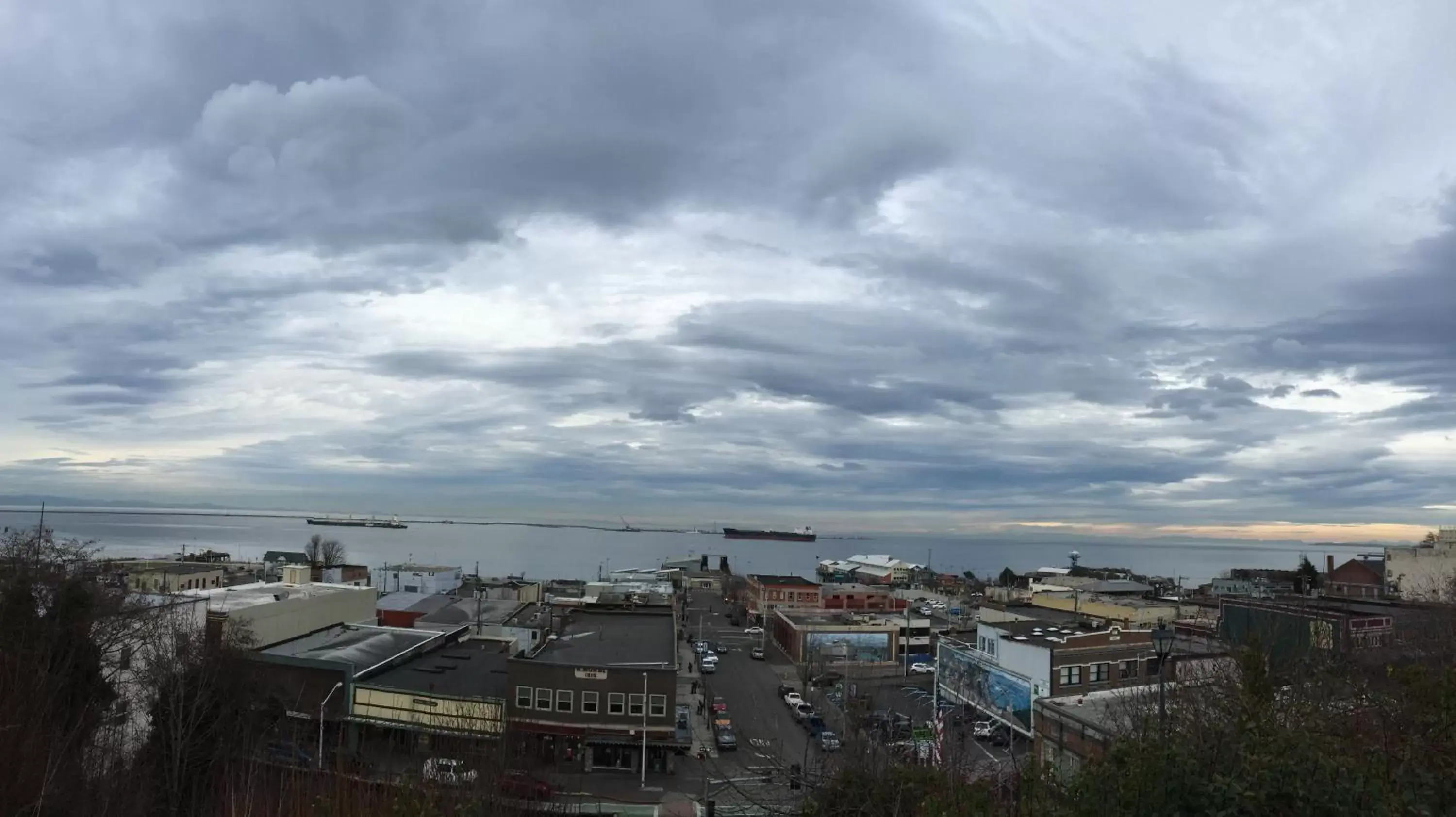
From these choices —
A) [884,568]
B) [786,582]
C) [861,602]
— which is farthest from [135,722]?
[884,568]

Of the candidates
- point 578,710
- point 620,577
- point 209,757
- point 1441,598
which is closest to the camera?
point 209,757

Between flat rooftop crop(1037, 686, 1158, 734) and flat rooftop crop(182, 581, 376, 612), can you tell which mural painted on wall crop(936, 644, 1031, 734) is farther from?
flat rooftop crop(182, 581, 376, 612)

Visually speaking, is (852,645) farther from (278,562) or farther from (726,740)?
(278,562)

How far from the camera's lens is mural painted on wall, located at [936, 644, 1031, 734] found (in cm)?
3291

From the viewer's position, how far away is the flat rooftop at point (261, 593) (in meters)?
35.0

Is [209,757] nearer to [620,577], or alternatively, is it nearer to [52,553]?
[52,553]

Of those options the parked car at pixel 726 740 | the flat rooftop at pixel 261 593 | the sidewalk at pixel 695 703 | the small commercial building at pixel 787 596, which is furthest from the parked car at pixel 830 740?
the small commercial building at pixel 787 596

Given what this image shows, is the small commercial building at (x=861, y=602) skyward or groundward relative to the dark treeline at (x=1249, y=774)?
groundward

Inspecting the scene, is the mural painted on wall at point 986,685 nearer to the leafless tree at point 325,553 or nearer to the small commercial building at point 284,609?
the small commercial building at point 284,609

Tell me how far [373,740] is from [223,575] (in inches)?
1992

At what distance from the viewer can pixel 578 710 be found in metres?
27.9

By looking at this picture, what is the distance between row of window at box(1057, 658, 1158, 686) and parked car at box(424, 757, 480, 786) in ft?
80.1

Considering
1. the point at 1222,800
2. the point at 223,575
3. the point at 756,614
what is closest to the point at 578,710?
the point at 1222,800

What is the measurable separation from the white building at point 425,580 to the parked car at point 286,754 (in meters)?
46.5
